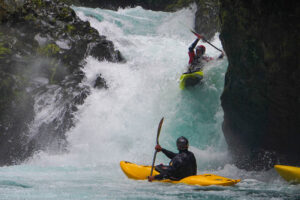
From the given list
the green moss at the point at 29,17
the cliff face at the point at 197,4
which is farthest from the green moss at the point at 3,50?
the cliff face at the point at 197,4

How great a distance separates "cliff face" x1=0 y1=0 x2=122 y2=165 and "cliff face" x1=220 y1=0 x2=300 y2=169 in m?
5.23

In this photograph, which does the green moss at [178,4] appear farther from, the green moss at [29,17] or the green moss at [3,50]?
the green moss at [3,50]

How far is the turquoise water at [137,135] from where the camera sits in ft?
18.7

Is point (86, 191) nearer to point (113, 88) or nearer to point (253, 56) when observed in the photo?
point (253, 56)

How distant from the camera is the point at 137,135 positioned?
34.4 ft

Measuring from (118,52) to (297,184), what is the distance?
358 inches

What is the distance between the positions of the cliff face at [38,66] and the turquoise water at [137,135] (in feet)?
1.30

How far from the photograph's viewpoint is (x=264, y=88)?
6.92 m

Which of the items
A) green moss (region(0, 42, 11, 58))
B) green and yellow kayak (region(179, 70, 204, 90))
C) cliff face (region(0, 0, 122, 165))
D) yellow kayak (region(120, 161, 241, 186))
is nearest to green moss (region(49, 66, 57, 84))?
cliff face (region(0, 0, 122, 165))

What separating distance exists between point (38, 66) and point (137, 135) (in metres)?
4.05

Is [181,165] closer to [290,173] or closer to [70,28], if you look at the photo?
[290,173]

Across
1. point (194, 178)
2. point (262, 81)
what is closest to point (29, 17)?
point (262, 81)

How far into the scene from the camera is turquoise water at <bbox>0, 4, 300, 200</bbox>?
5.71 metres

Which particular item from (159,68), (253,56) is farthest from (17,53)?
(253,56)
